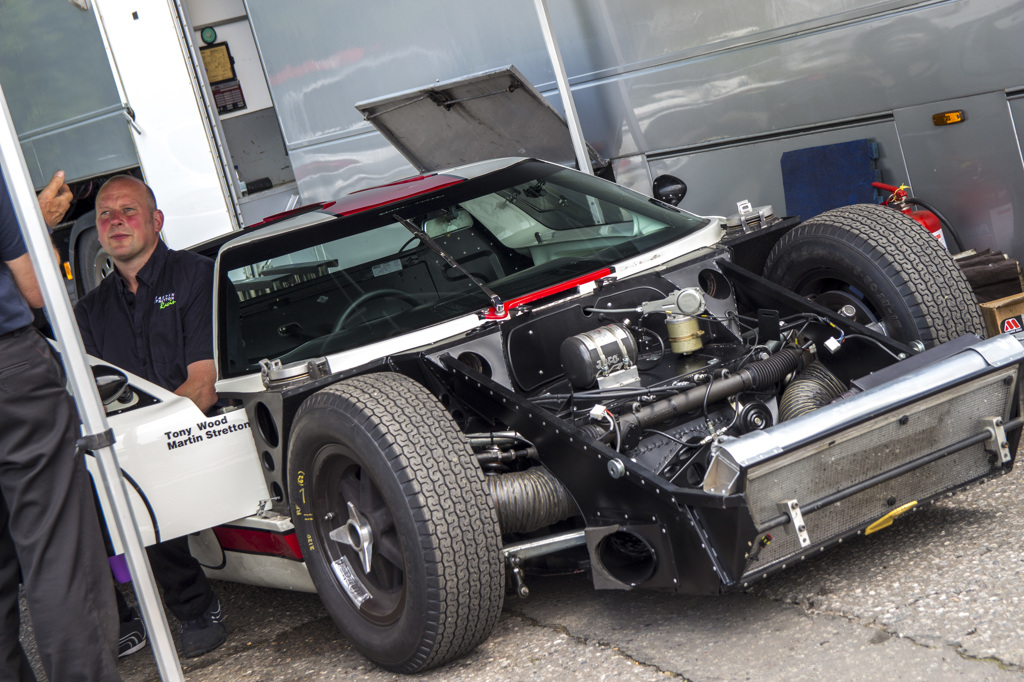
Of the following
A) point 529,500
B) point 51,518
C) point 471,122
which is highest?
point 471,122

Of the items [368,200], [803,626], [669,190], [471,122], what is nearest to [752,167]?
[669,190]

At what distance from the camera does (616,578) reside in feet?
9.41

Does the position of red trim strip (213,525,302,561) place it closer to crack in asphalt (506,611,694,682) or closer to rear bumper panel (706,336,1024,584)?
crack in asphalt (506,611,694,682)

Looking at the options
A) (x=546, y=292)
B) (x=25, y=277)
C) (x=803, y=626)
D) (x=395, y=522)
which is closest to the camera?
(x=803, y=626)

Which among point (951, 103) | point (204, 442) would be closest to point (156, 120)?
point (204, 442)

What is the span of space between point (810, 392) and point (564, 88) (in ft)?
9.78

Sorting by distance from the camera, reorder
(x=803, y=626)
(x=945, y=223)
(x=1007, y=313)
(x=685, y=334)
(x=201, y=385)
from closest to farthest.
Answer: (x=803, y=626) < (x=685, y=334) < (x=201, y=385) < (x=1007, y=313) < (x=945, y=223)

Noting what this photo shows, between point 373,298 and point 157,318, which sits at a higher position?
point 157,318

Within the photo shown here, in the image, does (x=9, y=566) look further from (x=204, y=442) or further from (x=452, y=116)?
(x=452, y=116)

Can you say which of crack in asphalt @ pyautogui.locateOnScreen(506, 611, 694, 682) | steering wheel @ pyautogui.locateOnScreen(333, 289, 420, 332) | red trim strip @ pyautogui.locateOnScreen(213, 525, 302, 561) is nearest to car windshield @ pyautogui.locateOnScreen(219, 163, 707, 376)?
steering wheel @ pyautogui.locateOnScreen(333, 289, 420, 332)

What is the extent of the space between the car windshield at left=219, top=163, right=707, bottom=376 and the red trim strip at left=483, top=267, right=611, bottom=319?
50mm

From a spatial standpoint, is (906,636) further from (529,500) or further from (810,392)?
(529,500)

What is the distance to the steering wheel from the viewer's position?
3.74 metres

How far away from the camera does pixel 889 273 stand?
3.50 meters
